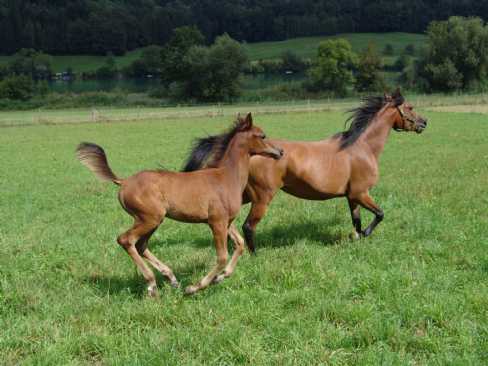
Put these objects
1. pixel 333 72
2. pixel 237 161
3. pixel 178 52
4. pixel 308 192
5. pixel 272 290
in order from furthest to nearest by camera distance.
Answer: pixel 178 52
pixel 333 72
pixel 308 192
pixel 237 161
pixel 272 290

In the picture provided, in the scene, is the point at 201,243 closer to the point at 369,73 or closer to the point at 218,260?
the point at 218,260

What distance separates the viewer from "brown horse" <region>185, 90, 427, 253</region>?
26.8ft

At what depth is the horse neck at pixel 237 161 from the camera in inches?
252

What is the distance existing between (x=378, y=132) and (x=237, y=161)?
3639 mm

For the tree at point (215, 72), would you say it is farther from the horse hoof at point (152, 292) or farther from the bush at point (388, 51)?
the horse hoof at point (152, 292)

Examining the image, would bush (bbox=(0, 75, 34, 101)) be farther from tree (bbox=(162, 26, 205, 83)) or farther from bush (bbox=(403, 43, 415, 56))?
bush (bbox=(403, 43, 415, 56))

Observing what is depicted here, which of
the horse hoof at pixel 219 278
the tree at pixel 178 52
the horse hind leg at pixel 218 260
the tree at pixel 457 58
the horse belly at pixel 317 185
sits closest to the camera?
the horse hind leg at pixel 218 260

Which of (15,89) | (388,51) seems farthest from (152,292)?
(388,51)

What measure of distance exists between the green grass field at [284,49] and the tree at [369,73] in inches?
1865

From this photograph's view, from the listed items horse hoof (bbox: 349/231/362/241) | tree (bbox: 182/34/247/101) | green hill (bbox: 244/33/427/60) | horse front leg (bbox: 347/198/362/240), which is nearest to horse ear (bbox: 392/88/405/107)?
horse front leg (bbox: 347/198/362/240)

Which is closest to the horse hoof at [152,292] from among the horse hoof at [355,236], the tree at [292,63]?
the horse hoof at [355,236]

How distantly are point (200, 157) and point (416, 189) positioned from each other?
287 inches

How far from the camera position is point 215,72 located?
3482 inches

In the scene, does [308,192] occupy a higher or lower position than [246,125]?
lower
